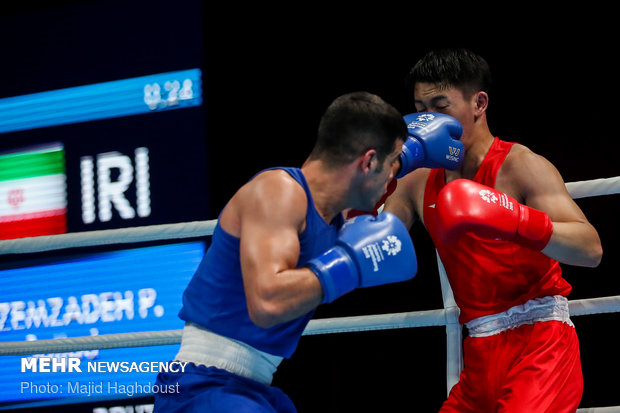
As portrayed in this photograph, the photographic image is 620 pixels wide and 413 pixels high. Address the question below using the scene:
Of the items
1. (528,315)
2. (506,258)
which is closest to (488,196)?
(506,258)

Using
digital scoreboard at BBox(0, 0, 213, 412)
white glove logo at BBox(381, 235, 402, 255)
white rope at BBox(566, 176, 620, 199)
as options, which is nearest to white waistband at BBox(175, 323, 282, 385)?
white glove logo at BBox(381, 235, 402, 255)

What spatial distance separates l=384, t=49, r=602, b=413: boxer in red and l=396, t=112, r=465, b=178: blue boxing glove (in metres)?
0.08

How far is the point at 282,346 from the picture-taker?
1.61 metres

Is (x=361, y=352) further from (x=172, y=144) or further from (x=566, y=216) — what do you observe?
(x=566, y=216)

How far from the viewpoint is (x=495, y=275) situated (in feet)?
6.25

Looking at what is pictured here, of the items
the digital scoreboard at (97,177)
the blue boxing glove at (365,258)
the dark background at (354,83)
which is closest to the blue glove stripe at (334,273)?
the blue boxing glove at (365,258)

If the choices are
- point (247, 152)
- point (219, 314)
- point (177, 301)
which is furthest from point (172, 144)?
point (219, 314)

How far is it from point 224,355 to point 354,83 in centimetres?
254

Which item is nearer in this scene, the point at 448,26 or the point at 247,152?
the point at 448,26

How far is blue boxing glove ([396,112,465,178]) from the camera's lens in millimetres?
1964

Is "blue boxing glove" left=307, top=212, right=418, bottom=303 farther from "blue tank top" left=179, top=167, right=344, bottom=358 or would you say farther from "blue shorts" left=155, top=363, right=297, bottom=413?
"blue shorts" left=155, top=363, right=297, bottom=413

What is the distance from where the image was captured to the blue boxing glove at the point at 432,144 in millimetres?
1964

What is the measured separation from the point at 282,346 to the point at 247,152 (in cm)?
249

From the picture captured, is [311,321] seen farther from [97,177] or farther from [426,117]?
[97,177]
